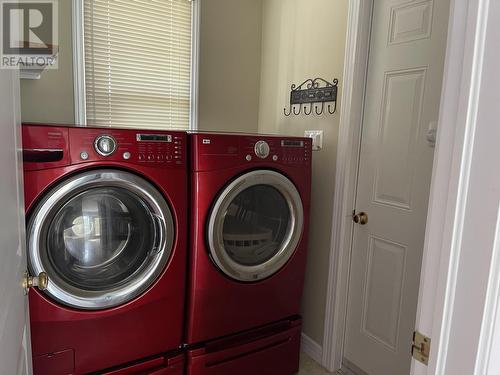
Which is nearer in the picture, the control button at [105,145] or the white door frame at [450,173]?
the white door frame at [450,173]

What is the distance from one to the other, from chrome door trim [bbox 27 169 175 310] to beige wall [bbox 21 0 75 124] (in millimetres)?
830

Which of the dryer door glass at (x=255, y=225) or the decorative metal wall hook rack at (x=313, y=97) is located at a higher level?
the decorative metal wall hook rack at (x=313, y=97)

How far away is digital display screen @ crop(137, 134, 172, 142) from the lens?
1.49 metres

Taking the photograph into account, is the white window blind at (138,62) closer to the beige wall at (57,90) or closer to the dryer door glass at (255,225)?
the beige wall at (57,90)

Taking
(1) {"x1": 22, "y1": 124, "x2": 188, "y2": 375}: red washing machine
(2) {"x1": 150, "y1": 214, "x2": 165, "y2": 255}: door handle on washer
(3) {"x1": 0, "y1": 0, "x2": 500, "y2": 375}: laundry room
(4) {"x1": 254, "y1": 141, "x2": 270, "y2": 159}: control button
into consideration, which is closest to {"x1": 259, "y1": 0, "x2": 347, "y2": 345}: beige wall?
(3) {"x1": 0, "y1": 0, "x2": 500, "y2": 375}: laundry room

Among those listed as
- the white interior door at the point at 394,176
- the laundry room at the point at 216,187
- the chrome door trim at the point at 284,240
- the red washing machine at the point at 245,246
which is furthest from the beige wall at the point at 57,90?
the white interior door at the point at 394,176

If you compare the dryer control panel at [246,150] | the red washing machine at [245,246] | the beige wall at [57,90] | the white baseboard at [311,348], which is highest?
the beige wall at [57,90]

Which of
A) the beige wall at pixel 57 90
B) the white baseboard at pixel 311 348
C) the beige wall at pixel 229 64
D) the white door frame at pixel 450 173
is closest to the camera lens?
the white door frame at pixel 450 173

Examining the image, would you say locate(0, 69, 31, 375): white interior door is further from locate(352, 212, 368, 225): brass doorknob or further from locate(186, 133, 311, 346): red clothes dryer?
locate(352, 212, 368, 225): brass doorknob

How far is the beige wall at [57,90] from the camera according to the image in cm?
192

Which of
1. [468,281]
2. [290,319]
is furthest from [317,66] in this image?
[468,281]

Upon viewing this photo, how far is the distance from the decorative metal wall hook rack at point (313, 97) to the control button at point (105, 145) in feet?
4.00

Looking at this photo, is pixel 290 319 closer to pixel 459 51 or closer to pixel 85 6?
pixel 459 51

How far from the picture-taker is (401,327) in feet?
5.94
